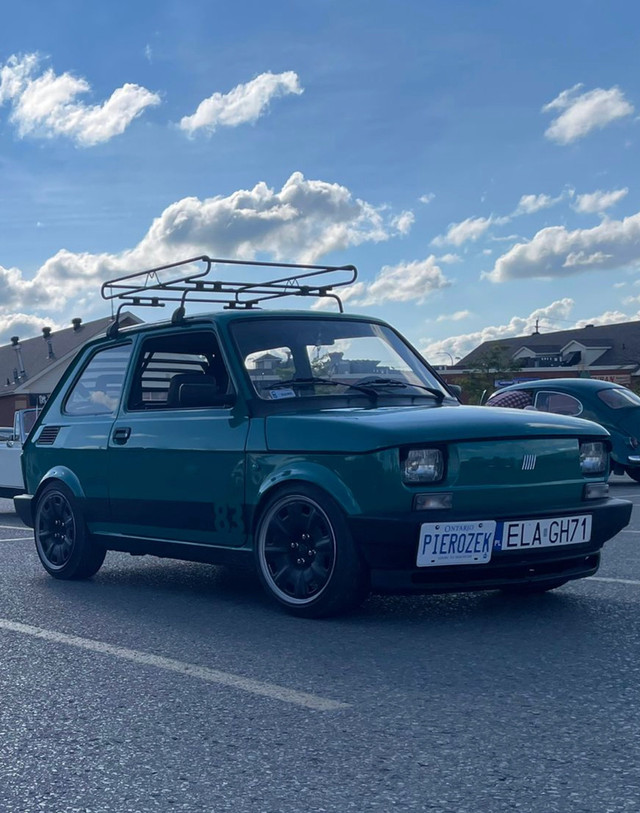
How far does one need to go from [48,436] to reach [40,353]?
69022 millimetres

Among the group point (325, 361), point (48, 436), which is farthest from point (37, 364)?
point (325, 361)

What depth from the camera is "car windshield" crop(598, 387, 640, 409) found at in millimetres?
17578

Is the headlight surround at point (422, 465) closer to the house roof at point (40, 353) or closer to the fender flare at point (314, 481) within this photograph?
the fender flare at point (314, 481)

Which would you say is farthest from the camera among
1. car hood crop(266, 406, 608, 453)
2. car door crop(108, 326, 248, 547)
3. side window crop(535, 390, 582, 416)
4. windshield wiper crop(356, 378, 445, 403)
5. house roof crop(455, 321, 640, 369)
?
house roof crop(455, 321, 640, 369)

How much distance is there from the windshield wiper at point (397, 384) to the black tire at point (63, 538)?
2114 millimetres

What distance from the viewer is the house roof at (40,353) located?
71.4 m

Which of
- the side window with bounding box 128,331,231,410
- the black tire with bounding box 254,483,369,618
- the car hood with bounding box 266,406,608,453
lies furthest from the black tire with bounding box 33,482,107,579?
the car hood with bounding box 266,406,608,453

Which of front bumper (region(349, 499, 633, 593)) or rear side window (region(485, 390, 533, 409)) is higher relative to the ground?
rear side window (region(485, 390, 533, 409))

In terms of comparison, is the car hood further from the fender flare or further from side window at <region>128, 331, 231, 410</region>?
side window at <region>128, 331, 231, 410</region>

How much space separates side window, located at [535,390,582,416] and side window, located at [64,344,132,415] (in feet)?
36.9

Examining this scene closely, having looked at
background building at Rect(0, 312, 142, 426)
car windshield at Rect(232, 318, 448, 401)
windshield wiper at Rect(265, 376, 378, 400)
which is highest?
car windshield at Rect(232, 318, 448, 401)

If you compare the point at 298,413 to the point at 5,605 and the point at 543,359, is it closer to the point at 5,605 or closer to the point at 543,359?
the point at 5,605

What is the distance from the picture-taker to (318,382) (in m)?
6.61

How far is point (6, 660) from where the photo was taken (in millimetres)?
5059
